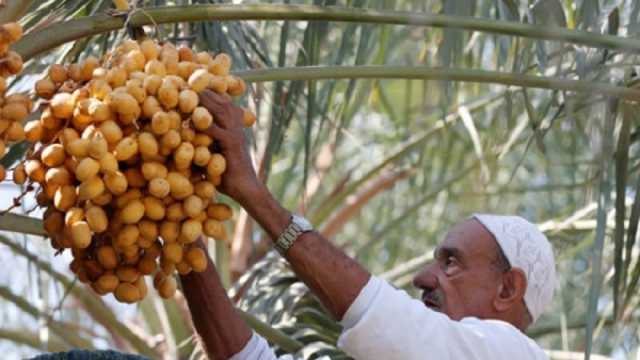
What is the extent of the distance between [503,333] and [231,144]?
713 millimetres

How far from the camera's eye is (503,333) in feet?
10.8

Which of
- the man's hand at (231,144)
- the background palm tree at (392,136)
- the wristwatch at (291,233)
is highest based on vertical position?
the man's hand at (231,144)

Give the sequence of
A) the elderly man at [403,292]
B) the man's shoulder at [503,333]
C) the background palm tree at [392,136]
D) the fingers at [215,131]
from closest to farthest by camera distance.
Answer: the fingers at [215,131], the elderly man at [403,292], the man's shoulder at [503,333], the background palm tree at [392,136]

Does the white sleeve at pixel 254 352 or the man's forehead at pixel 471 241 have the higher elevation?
the man's forehead at pixel 471 241

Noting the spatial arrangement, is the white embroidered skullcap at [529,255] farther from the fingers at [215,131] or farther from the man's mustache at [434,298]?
the fingers at [215,131]

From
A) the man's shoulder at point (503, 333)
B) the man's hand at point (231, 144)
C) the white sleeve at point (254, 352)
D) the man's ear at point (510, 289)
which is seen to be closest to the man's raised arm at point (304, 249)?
the man's hand at point (231, 144)

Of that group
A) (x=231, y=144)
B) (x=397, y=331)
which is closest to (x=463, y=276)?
Result: (x=397, y=331)

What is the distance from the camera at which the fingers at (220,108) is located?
290 centimetres

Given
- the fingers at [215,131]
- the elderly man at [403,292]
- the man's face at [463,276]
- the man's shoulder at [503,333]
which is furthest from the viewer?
the man's face at [463,276]

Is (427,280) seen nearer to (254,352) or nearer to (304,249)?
(254,352)

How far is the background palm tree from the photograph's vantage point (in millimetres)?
3467

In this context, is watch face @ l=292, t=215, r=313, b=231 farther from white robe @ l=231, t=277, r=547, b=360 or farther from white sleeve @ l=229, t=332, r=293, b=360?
white sleeve @ l=229, t=332, r=293, b=360

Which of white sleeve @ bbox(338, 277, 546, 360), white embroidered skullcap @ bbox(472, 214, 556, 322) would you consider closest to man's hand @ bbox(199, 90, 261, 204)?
white sleeve @ bbox(338, 277, 546, 360)

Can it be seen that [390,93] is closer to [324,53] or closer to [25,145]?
[324,53]
